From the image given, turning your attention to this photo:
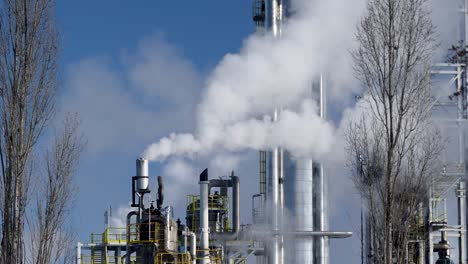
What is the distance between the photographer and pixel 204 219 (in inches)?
1667

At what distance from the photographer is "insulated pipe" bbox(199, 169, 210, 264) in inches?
1651

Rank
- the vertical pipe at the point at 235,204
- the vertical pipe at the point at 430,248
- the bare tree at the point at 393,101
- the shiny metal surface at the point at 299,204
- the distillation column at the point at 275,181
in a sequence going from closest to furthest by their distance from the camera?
the bare tree at the point at 393,101 < the vertical pipe at the point at 235,204 < the vertical pipe at the point at 430,248 < the distillation column at the point at 275,181 < the shiny metal surface at the point at 299,204

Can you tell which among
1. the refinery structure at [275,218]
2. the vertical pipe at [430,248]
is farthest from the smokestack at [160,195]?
the vertical pipe at [430,248]

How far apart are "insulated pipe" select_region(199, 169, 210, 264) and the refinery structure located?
1.6 inches

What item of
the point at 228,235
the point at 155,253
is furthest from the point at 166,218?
the point at 228,235

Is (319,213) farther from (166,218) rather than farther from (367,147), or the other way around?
(367,147)

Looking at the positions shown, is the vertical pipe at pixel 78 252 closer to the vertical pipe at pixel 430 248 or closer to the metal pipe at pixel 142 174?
the metal pipe at pixel 142 174

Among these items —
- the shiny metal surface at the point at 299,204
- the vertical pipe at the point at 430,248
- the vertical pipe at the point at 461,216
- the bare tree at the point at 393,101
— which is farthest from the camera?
the shiny metal surface at the point at 299,204

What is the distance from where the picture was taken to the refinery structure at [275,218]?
134 feet

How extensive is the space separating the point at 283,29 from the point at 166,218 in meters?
12.8

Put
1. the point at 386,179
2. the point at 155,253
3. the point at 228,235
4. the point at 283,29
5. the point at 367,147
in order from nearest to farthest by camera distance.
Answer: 1. the point at 386,179
2. the point at 367,147
3. the point at 155,253
4. the point at 228,235
5. the point at 283,29

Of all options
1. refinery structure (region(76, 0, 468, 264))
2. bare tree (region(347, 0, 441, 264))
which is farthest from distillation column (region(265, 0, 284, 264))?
bare tree (region(347, 0, 441, 264))

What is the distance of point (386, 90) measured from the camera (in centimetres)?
3111

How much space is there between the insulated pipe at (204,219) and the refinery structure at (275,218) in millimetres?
41
